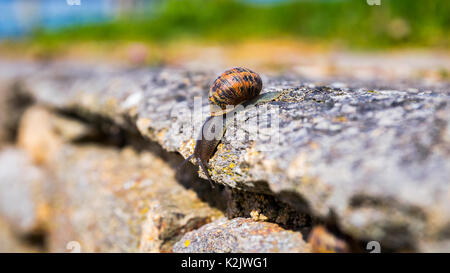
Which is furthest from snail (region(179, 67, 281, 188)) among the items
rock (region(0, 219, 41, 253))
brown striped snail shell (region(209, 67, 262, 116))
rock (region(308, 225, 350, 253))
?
rock (region(0, 219, 41, 253))

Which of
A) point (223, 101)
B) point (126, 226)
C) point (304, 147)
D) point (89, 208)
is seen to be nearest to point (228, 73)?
point (223, 101)

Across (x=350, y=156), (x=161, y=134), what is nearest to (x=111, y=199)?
(x=161, y=134)

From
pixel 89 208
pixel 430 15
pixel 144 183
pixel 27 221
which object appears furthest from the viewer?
pixel 430 15

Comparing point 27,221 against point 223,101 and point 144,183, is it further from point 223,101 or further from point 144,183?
point 223,101

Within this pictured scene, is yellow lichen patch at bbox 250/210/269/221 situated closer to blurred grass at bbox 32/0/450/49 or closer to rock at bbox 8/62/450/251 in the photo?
rock at bbox 8/62/450/251

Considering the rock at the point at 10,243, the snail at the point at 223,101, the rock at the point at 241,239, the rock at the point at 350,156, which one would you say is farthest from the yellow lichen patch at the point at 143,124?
the rock at the point at 10,243

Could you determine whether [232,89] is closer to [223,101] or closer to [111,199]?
[223,101]
